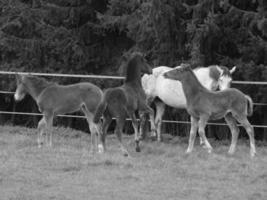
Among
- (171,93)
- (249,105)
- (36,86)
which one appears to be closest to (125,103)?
(36,86)

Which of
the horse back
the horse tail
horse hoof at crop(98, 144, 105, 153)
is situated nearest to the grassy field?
horse hoof at crop(98, 144, 105, 153)

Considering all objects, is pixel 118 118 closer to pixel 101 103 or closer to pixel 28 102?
pixel 101 103

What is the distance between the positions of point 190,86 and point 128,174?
3.18 meters

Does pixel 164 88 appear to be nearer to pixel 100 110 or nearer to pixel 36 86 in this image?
pixel 36 86

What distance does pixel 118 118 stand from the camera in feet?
39.3

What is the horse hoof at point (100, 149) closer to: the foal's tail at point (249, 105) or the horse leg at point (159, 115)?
the foal's tail at point (249, 105)

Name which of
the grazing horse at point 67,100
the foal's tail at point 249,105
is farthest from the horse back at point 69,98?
the foal's tail at point 249,105

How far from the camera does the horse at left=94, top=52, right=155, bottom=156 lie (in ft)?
39.1

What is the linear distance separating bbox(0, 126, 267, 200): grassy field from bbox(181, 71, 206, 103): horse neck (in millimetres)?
1095

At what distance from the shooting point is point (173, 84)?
15.7 meters

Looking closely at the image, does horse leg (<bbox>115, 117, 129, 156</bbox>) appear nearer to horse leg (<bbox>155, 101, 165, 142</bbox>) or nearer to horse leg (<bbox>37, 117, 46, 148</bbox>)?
horse leg (<bbox>37, 117, 46, 148</bbox>)

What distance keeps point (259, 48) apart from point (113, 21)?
195 inches

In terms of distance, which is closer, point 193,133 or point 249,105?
point 193,133

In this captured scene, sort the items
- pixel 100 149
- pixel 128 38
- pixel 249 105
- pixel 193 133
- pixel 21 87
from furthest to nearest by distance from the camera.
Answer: pixel 128 38 < pixel 21 87 < pixel 249 105 < pixel 193 133 < pixel 100 149
